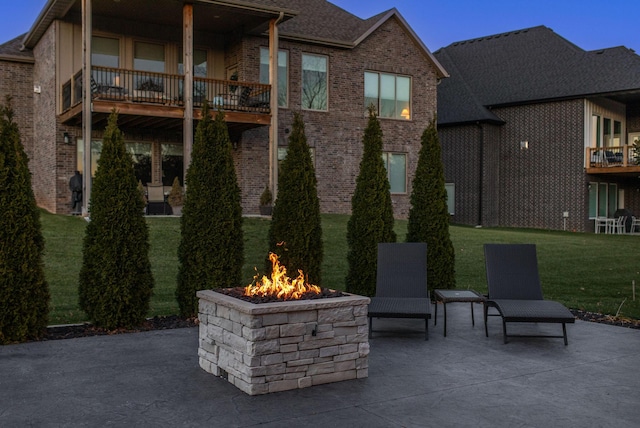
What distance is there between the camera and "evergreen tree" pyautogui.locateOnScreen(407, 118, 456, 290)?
934 centimetres

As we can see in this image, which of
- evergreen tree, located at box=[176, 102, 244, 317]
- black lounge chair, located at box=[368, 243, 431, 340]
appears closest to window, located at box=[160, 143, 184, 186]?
evergreen tree, located at box=[176, 102, 244, 317]

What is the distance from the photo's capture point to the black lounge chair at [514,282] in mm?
6754

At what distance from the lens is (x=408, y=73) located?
2305 cm

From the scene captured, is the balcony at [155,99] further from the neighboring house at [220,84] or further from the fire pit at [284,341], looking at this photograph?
the fire pit at [284,341]

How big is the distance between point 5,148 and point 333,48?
15.9 metres

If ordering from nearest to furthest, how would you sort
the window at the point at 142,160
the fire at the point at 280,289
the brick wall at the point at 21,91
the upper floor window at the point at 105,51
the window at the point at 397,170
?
the fire at the point at 280,289 < the upper floor window at the point at 105,51 < the window at the point at 142,160 < the brick wall at the point at 21,91 < the window at the point at 397,170

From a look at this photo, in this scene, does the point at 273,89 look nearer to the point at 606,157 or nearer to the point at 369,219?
the point at 369,219

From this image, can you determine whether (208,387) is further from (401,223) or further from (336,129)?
(336,129)

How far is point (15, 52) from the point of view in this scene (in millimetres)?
20344

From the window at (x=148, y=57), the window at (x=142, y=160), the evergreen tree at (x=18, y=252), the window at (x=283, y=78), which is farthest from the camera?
the window at (x=283, y=78)

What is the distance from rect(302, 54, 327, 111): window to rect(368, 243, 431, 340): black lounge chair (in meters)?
13.4

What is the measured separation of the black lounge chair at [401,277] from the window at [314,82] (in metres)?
13.4

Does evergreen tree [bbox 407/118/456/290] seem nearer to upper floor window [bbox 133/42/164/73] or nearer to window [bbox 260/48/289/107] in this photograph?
window [bbox 260/48/289/107]

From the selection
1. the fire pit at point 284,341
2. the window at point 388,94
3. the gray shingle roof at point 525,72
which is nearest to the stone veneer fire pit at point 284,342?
the fire pit at point 284,341
